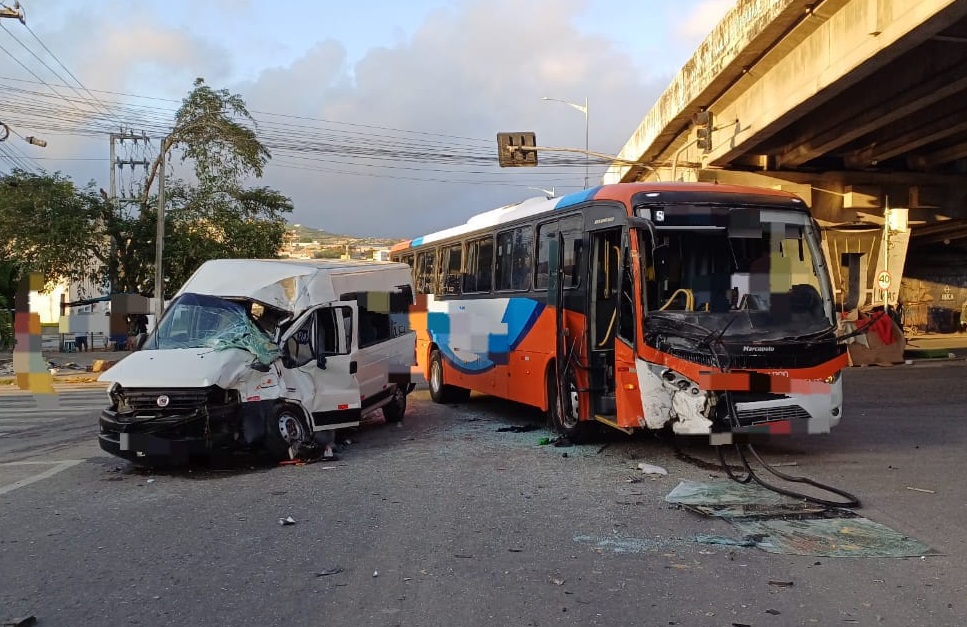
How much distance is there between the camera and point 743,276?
30.6 feet

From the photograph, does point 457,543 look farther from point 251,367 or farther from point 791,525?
point 251,367

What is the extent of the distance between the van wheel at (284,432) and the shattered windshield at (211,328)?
0.65 metres

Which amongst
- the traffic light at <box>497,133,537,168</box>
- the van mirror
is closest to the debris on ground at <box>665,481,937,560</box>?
the van mirror

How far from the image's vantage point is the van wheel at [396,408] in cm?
1313

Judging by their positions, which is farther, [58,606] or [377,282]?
[377,282]

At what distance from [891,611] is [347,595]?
127 inches

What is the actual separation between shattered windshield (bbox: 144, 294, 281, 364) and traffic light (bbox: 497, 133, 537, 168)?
14.0 m

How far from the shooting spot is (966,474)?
27.9ft

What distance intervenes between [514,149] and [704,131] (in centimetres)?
509

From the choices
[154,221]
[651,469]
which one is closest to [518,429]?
[651,469]

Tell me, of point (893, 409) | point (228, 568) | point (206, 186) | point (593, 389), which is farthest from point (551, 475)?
point (206, 186)

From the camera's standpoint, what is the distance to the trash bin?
40.6 m

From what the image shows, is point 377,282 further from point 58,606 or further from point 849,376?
point 849,376

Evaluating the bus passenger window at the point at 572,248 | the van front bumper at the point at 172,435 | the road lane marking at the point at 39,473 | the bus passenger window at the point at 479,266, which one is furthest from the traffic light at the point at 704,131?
the road lane marking at the point at 39,473
